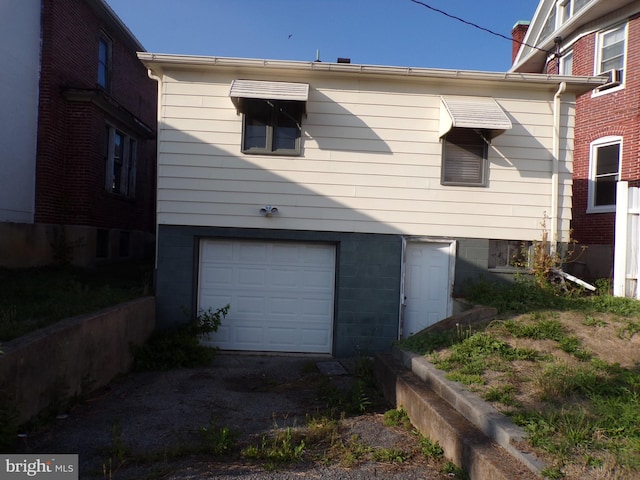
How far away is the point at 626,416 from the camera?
348cm

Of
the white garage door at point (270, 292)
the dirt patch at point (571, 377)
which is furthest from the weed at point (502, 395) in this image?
the white garage door at point (270, 292)

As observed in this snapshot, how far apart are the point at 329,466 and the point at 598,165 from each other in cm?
1187

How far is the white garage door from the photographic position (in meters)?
8.39

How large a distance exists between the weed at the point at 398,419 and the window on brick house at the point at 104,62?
39.0ft

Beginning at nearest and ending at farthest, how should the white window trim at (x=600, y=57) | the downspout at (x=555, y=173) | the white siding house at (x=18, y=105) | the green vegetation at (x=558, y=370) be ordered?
the green vegetation at (x=558, y=370) → the downspout at (x=555, y=173) → the white siding house at (x=18, y=105) → the white window trim at (x=600, y=57)

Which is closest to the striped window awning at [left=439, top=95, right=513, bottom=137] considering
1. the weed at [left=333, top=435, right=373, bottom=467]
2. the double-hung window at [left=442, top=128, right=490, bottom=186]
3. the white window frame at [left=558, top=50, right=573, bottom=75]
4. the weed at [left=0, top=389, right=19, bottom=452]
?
the double-hung window at [left=442, top=128, right=490, bottom=186]

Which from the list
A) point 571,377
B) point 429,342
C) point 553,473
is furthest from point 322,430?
point 571,377

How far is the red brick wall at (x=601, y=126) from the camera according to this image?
11.4m

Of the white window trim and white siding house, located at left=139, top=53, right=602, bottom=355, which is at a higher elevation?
the white window trim

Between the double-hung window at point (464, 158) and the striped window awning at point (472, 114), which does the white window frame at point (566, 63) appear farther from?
the double-hung window at point (464, 158)

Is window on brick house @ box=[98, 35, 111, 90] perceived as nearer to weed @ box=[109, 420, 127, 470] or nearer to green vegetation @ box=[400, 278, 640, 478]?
weed @ box=[109, 420, 127, 470]

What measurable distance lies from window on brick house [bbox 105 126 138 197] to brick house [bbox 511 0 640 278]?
1184 cm

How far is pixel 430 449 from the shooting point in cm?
407

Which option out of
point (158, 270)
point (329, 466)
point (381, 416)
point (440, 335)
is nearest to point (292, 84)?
point (158, 270)
